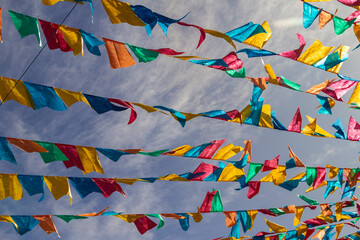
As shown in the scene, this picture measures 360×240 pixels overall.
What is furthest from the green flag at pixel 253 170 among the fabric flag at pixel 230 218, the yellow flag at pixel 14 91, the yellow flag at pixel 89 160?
the yellow flag at pixel 14 91

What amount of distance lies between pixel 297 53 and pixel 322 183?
253 centimetres

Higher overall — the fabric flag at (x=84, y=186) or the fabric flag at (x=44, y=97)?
the fabric flag at (x=44, y=97)

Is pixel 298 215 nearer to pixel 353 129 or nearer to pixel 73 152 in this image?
pixel 353 129

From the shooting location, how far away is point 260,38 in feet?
12.0

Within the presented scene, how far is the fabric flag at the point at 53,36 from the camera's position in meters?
3.02

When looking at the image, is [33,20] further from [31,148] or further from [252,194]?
[252,194]

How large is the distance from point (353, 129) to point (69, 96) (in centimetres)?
434

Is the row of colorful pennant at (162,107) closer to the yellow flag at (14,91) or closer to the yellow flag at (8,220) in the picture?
the yellow flag at (14,91)

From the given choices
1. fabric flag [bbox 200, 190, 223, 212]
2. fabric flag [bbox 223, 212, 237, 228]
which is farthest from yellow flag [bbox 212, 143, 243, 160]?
fabric flag [bbox 223, 212, 237, 228]

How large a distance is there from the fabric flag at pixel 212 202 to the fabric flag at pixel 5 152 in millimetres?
2739

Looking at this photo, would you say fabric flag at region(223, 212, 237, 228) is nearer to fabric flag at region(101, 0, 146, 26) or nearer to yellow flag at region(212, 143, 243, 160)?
yellow flag at region(212, 143, 243, 160)

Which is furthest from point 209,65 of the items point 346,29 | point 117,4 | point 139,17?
point 346,29

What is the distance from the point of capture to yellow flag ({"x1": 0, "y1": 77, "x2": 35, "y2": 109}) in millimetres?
3074

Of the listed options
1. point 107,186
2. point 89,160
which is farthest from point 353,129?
point 89,160
